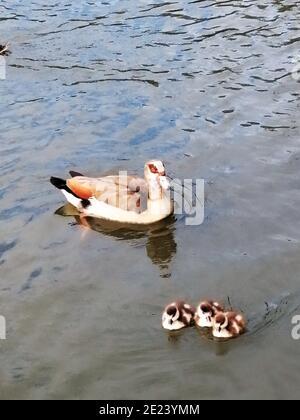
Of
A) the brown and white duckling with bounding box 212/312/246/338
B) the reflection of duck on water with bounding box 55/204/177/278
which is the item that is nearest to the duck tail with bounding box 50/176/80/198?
the reflection of duck on water with bounding box 55/204/177/278

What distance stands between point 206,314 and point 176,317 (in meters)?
0.26

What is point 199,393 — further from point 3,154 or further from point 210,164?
point 3,154

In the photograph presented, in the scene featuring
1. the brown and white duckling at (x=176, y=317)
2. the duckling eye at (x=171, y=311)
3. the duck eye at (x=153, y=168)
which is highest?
the duck eye at (x=153, y=168)

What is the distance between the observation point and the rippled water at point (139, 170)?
20.9 feet

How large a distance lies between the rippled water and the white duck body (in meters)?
0.19

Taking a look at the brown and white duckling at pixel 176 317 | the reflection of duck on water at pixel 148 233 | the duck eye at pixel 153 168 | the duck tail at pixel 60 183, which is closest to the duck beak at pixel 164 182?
the duck eye at pixel 153 168

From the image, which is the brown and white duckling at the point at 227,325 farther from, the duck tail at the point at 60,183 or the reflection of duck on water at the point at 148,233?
the duck tail at the point at 60,183

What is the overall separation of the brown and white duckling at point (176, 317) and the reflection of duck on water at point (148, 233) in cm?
121

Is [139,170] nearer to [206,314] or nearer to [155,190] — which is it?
[155,190]

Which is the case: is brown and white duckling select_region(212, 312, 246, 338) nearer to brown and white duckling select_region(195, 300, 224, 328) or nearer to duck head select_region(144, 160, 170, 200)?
brown and white duckling select_region(195, 300, 224, 328)

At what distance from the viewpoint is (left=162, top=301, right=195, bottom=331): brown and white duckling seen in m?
6.59

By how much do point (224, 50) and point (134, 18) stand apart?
2.76 meters

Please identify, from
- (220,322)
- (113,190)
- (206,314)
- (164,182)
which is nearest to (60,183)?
(113,190)

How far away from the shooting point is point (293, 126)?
413 inches
